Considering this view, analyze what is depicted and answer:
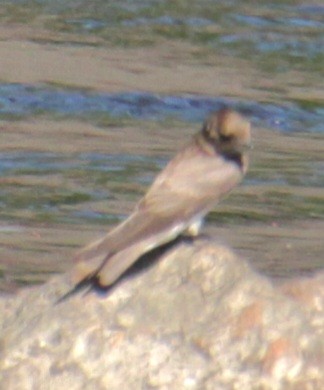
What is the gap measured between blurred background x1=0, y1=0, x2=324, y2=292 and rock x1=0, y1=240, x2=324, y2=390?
3216 mm

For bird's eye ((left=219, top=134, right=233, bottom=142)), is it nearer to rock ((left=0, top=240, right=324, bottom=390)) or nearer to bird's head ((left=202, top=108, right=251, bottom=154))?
bird's head ((left=202, top=108, right=251, bottom=154))

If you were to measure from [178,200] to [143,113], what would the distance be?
7.70 meters

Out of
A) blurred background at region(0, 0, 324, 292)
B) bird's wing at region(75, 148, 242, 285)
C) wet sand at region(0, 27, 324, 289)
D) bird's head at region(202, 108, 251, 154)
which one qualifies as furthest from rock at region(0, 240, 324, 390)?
blurred background at region(0, 0, 324, 292)

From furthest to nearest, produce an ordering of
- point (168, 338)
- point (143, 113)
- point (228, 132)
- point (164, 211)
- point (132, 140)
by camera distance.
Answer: point (143, 113) < point (132, 140) < point (228, 132) < point (164, 211) < point (168, 338)

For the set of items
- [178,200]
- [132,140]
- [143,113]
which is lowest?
[143,113]

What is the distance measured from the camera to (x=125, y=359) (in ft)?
21.8

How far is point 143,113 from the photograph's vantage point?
15266 mm

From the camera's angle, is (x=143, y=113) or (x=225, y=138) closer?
(x=225, y=138)

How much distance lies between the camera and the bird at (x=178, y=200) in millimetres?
7000

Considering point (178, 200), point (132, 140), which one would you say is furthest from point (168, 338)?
point (132, 140)

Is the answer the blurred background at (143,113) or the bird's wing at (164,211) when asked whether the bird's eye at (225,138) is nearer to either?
the bird's wing at (164,211)

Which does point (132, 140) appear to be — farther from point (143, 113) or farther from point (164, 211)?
point (164, 211)

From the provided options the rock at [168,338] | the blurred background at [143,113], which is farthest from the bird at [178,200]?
the blurred background at [143,113]

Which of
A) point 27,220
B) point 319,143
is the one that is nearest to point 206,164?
point 27,220
